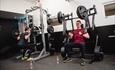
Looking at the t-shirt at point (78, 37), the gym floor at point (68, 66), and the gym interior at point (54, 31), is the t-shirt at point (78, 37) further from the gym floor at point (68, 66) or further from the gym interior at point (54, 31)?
the gym floor at point (68, 66)

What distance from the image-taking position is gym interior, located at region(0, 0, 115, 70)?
4076mm

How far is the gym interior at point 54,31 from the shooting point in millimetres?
4076

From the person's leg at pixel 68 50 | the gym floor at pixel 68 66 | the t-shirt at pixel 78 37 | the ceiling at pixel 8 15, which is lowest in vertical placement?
the gym floor at pixel 68 66

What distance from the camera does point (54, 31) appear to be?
6281mm

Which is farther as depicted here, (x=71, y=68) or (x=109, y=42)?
(x=109, y=42)

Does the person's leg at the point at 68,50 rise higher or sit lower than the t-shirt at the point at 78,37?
lower

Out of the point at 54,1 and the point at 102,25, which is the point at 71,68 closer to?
the point at 102,25

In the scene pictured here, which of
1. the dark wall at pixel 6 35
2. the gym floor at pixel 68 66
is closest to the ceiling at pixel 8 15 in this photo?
the dark wall at pixel 6 35

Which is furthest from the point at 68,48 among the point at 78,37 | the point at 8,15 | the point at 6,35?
the point at 8,15

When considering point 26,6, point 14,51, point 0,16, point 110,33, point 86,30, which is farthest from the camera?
point 26,6

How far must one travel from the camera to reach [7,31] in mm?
6133

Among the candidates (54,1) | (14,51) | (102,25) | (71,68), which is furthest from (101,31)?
(14,51)

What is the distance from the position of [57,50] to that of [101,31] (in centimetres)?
233

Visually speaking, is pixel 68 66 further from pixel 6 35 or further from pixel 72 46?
pixel 6 35
